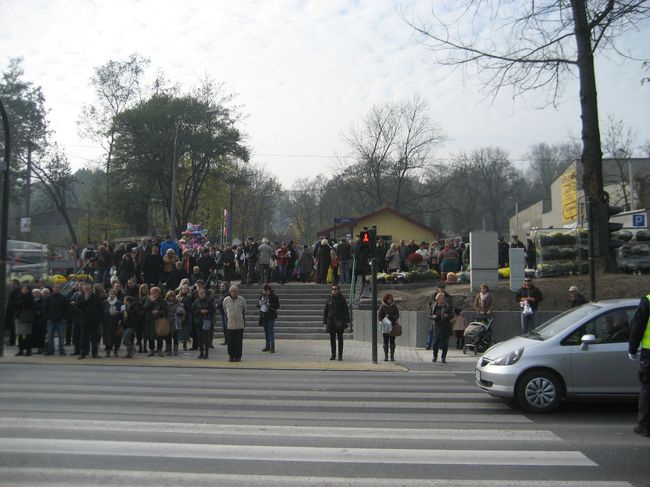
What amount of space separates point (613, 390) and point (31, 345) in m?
14.3

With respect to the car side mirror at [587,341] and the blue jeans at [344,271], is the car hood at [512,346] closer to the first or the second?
the car side mirror at [587,341]

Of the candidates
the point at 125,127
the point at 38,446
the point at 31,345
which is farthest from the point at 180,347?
the point at 125,127

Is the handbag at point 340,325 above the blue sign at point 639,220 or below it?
below

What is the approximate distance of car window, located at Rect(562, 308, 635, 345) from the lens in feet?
30.4

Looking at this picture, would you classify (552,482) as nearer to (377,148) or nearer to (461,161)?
(377,148)

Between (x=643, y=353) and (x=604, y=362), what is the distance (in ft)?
7.33

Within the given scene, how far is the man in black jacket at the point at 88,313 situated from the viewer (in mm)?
16031

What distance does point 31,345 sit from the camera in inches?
679

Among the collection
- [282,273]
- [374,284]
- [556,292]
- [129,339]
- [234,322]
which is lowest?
[129,339]

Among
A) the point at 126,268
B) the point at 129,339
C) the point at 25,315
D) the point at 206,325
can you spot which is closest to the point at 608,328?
the point at 206,325

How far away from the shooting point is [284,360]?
16.2m

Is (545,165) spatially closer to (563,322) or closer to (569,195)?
(569,195)

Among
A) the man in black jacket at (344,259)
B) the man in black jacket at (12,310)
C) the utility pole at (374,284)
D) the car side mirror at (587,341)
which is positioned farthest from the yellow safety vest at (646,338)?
the man in black jacket at (344,259)

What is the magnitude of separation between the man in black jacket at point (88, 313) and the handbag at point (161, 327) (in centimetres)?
136
